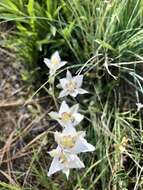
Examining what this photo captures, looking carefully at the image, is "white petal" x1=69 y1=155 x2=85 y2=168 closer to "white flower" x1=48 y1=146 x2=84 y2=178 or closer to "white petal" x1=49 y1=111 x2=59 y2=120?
"white flower" x1=48 y1=146 x2=84 y2=178

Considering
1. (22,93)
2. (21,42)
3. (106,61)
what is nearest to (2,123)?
(22,93)

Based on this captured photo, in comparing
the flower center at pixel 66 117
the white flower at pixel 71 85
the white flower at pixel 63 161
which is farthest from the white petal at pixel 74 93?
the white flower at pixel 63 161

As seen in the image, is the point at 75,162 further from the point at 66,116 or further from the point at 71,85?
the point at 71,85

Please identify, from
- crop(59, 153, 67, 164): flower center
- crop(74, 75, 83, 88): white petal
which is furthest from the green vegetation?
crop(59, 153, 67, 164): flower center

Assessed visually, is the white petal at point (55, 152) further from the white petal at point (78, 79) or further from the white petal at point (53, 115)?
the white petal at point (78, 79)

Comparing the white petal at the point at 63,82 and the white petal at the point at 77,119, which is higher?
the white petal at the point at 63,82
